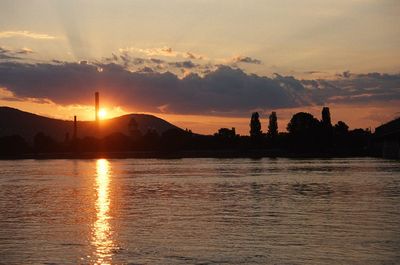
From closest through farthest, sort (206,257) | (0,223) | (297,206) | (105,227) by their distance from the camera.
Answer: (206,257)
(105,227)
(0,223)
(297,206)

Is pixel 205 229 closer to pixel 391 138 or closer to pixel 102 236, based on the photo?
pixel 102 236

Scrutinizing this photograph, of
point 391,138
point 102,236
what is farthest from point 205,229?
point 391,138

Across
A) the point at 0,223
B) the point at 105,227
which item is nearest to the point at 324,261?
the point at 105,227

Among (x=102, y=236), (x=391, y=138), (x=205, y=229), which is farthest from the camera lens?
(x=391, y=138)

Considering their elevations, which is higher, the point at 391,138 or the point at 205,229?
the point at 391,138

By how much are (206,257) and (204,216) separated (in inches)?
546

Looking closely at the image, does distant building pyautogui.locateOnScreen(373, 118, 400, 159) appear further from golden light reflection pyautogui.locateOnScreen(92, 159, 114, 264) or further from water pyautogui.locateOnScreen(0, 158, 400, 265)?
golden light reflection pyautogui.locateOnScreen(92, 159, 114, 264)

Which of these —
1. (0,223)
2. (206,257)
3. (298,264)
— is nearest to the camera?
(298,264)

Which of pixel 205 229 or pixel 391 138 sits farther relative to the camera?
pixel 391 138

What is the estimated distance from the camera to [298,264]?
74.2 ft

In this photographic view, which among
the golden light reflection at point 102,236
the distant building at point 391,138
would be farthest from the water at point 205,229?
the distant building at point 391,138

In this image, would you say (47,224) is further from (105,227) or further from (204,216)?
(204,216)

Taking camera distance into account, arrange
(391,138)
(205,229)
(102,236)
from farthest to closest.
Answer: (391,138) < (205,229) < (102,236)

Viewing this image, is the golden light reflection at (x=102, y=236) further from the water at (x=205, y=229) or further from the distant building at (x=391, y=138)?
the distant building at (x=391, y=138)
